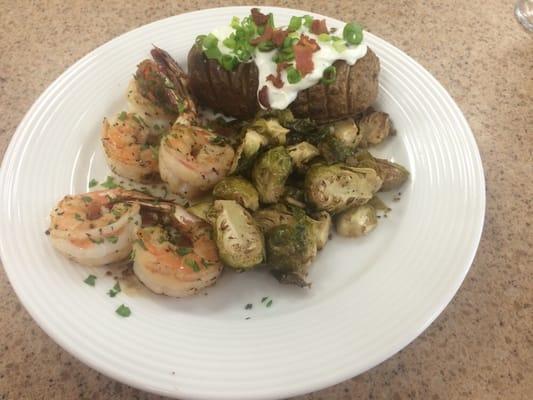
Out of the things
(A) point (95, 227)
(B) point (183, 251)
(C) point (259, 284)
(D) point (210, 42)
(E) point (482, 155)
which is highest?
(D) point (210, 42)

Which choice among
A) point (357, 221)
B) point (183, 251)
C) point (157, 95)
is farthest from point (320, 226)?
point (157, 95)

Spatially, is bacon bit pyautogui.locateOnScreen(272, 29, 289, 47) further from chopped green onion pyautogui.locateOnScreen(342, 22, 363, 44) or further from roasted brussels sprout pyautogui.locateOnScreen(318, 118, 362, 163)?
roasted brussels sprout pyautogui.locateOnScreen(318, 118, 362, 163)

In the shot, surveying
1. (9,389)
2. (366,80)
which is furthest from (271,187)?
(9,389)

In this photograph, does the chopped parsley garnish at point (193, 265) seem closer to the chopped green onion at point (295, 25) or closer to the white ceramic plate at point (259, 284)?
the white ceramic plate at point (259, 284)

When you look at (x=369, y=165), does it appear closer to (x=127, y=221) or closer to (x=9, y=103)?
(x=127, y=221)

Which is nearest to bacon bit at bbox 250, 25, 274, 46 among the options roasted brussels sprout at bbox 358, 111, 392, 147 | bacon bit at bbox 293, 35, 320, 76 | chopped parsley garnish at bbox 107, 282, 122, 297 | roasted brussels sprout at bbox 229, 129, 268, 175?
bacon bit at bbox 293, 35, 320, 76

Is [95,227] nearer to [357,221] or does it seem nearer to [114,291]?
[114,291]
